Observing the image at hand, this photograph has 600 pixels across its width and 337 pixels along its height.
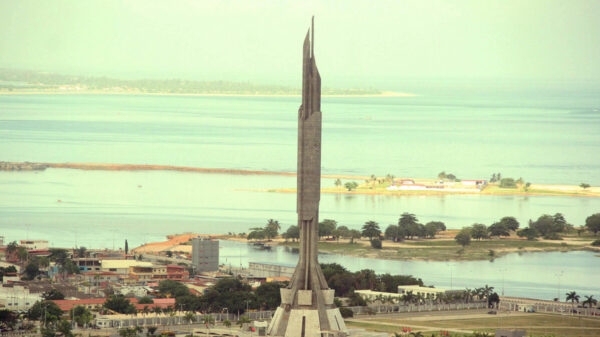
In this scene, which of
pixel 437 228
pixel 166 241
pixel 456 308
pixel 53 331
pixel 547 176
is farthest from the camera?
pixel 547 176

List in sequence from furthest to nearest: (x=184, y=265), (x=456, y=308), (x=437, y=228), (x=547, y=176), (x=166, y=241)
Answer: (x=547, y=176)
(x=437, y=228)
(x=166, y=241)
(x=184, y=265)
(x=456, y=308)

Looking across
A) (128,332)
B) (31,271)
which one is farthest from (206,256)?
(128,332)

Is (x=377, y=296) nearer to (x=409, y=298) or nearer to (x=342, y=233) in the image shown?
(x=409, y=298)

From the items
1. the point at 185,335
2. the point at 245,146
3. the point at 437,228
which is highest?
the point at 245,146

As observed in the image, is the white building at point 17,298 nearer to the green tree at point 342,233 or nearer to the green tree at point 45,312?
the green tree at point 45,312

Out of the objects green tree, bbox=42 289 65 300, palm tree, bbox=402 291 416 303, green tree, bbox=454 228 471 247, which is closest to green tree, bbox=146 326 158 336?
green tree, bbox=42 289 65 300

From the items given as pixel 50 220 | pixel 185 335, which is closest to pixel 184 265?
pixel 185 335

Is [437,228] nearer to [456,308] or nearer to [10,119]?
[456,308]
